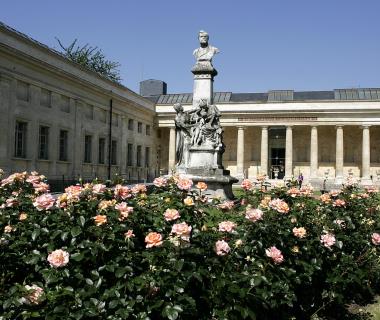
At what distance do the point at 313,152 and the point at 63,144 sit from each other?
1078 inches

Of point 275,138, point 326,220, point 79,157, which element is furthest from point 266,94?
point 326,220

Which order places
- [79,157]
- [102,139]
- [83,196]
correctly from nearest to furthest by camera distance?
[83,196] → [79,157] → [102,139]

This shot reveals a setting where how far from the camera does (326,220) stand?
19.9 feet

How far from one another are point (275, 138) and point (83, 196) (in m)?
50.3

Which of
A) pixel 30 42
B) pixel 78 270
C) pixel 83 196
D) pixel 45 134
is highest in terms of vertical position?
pixel 30 42

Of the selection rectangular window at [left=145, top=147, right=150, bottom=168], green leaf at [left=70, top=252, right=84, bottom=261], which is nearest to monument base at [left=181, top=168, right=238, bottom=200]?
green leaf at [left=70, top=252, right=84, bottom=261]

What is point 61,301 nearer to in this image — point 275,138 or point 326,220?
point 326,220

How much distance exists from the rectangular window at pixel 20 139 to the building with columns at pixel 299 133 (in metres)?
23.5

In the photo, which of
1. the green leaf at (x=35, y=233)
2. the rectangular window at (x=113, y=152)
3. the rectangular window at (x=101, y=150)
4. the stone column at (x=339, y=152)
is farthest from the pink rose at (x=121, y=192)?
the stone column at (x=339, y=152)

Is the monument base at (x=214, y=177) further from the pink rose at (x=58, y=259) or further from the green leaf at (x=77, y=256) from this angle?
the pink rose at (x=58, y=259)

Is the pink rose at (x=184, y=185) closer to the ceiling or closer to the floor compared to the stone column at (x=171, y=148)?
closer to the floor

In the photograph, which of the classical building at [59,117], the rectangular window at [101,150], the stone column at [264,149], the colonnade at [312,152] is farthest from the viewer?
the stone column at [264,149]

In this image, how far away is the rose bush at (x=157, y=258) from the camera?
11.9 ft

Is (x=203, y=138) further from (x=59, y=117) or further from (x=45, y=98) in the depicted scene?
(x=59, y=117)
